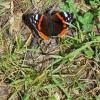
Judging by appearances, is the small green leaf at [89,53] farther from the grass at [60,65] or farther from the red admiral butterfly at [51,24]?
the red admiral butterfly at [51,24]

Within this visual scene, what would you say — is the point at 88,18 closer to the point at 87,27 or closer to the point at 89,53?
the point at 87,27

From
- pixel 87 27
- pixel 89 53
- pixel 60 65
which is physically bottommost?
pixel 60 65

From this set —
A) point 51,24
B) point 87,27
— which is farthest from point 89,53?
point 51,24

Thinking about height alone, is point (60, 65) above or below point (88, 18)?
below

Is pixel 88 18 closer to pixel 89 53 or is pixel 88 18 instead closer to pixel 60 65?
pixel 89 53

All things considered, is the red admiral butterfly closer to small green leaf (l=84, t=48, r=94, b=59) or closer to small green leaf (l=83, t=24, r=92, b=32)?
small green leaf (l=83, t=24, r=92, b=32)

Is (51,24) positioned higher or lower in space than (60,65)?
higher

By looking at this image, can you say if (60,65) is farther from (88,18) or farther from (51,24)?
(88,18)
